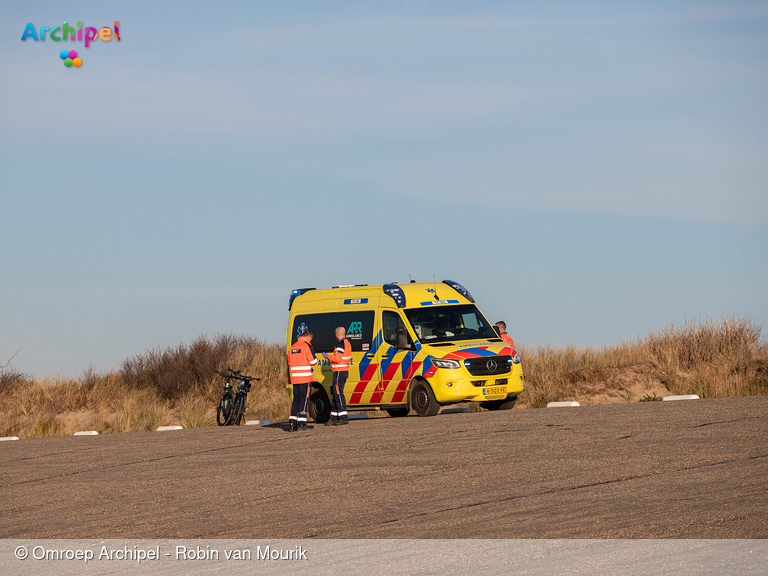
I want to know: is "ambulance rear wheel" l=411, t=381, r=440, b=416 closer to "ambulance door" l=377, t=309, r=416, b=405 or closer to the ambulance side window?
"ambulance door" l=377, t=309, r=416, b=405

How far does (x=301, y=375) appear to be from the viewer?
18.6 m

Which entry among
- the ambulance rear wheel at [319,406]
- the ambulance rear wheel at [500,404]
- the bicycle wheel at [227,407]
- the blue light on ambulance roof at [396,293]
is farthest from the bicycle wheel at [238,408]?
the ambulance rear wheel at [500,404]

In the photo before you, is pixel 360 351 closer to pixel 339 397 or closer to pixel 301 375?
pixel 339 397

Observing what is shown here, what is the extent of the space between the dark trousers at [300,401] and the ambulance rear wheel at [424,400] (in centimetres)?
266

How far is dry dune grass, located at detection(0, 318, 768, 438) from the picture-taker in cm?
2473

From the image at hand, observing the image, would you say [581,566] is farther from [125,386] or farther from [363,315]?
[125,386]

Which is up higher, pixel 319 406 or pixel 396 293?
pixel 396 293

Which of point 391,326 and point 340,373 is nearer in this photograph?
point 340,373

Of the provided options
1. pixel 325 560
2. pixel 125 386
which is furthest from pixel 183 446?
pixel 125 386

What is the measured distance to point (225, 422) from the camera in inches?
982

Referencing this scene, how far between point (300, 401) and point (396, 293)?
355 centimetres

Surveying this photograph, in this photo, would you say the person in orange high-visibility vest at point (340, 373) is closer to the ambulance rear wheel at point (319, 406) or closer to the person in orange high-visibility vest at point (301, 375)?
the person in orange high-visibility vest at point (301, 375)

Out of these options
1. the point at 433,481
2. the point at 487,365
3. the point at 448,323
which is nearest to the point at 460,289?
the point at 448,323

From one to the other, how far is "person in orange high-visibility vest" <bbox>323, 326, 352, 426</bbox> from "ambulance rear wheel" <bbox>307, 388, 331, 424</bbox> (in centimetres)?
146
